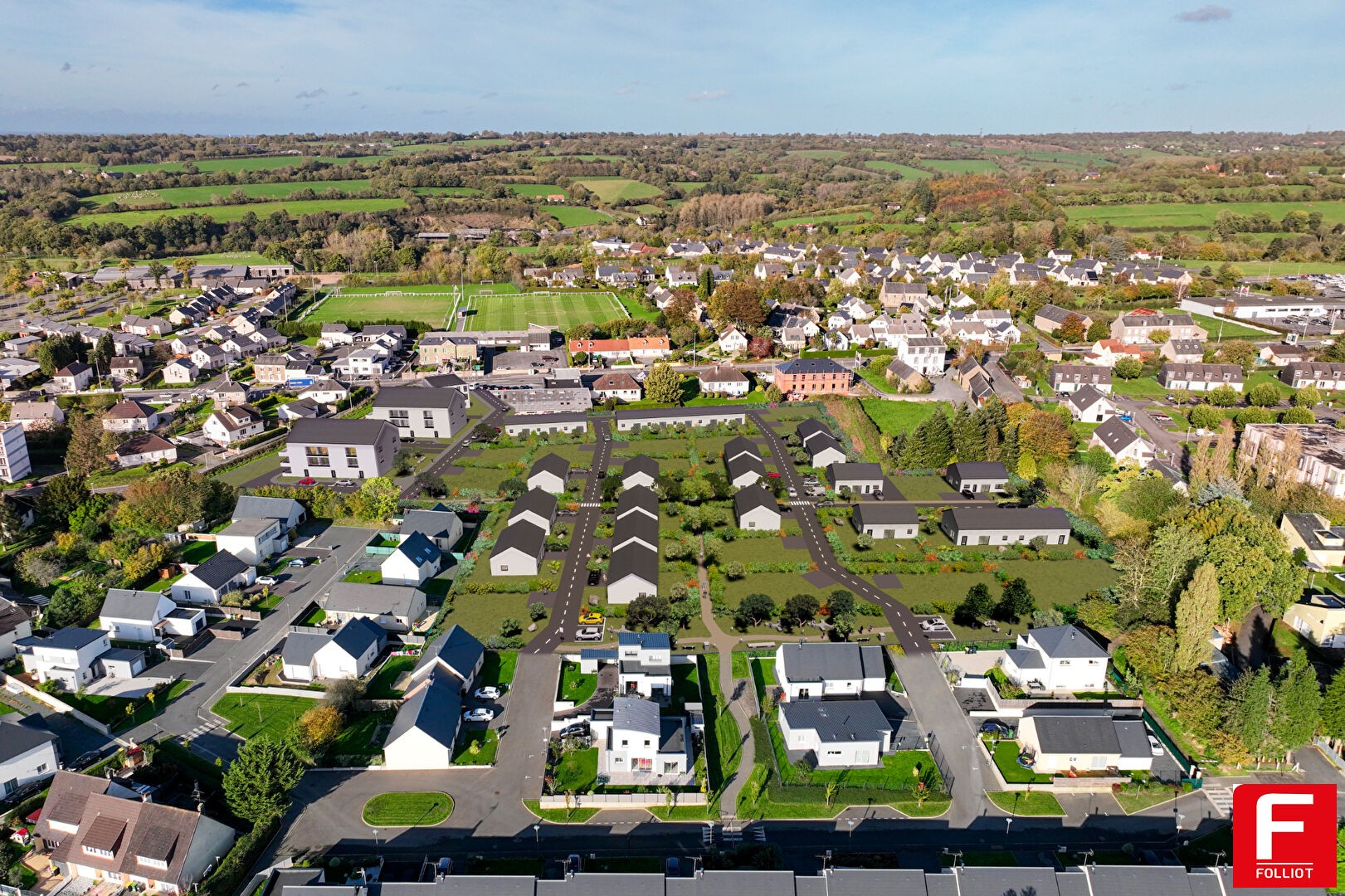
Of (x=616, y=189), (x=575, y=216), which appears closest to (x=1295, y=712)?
(x=575, y=216)

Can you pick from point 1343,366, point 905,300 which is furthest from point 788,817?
point 905,300

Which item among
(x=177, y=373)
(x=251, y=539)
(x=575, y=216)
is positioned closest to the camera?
(x=251, y=539)

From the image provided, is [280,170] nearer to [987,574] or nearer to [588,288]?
[588,288]

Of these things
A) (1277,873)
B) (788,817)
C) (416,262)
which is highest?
(416,262)

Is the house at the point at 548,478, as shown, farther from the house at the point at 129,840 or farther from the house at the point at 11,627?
the house at the point at 129,840

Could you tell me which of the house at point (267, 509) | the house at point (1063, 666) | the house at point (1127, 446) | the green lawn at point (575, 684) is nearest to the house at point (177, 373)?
the house at point (267, 509)

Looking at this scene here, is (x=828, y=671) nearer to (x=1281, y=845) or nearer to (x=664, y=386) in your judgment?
(x=1281, y=845)

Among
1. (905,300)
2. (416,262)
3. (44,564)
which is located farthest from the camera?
(416,262)
